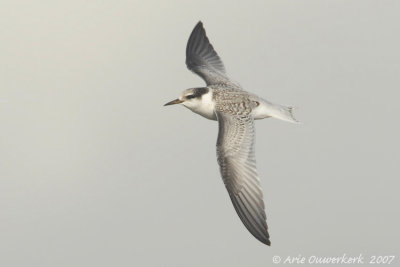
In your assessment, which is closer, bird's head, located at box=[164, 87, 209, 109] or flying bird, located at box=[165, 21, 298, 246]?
flying bird, located at box=[165, 21, 298, 246]

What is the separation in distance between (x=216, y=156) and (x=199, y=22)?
771 centimetres

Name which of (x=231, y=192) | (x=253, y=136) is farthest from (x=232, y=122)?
(x=231, y=192)

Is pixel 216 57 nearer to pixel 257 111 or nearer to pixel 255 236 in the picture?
pixel 257 111

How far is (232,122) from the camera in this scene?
20.6m

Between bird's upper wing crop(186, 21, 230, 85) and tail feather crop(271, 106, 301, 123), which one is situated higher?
bird's upper wing crop(186, 21, 230, 85)

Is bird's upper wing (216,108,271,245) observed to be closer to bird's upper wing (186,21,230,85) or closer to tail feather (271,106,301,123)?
tail feather (271,106,301,123)

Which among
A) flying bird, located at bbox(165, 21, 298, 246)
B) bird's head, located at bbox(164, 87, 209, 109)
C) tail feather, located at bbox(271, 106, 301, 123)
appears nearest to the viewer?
flying bird, located at bbox(165, 21, 298, 246)

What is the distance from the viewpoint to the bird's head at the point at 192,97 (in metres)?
21.8

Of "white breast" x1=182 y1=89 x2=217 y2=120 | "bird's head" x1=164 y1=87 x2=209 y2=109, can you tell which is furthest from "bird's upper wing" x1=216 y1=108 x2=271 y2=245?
"bird's head" x1=164 y1=87 x2=209 y2=109

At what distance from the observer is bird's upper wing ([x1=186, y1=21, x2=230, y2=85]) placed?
80.2ft

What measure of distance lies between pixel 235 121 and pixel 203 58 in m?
5.30

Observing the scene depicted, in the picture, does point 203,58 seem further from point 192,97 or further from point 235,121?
point 235,121

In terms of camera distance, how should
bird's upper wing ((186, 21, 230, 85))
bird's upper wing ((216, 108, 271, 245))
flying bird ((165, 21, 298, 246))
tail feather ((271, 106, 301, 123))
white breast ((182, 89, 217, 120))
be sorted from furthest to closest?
1. bird's upper wing ((186, 21, 230, 85))
2. tail feather ((271, 106, 301, 123))
3. white breast ((182, 89, 217, 120))
4. flying bird ((165, 21, 298, 246))
5. bird's upper wing ((216, 108, 271, 245))

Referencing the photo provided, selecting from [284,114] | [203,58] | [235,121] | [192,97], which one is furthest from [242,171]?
[203,58]
